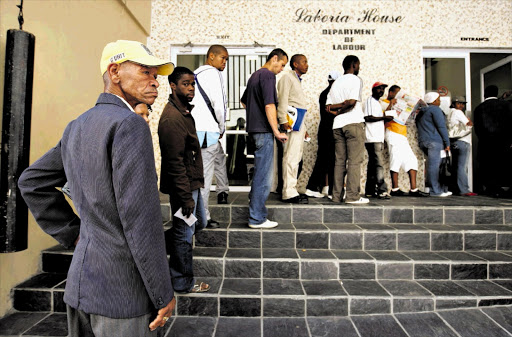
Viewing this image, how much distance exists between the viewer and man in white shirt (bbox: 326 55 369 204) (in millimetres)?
3869

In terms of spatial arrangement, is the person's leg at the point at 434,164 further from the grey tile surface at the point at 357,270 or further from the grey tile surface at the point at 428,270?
the grey tile surface at the point at 357,270

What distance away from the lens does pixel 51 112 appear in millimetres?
2898

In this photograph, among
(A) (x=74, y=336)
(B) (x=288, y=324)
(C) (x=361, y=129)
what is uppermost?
(C) (x=361, y=129)

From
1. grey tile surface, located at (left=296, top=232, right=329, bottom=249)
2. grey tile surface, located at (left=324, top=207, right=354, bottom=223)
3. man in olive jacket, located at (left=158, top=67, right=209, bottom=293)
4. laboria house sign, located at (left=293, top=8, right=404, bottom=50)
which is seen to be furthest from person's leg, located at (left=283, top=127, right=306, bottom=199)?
laboria house sign, located at (left=293, top=8, right=404, bottom=50)

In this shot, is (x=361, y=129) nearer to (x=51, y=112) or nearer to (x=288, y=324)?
(x=288, y=324)

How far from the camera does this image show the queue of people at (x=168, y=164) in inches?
35.1

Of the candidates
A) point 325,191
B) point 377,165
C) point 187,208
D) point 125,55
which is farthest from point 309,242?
point 125,55

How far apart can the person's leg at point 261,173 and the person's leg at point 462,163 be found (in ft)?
12.8

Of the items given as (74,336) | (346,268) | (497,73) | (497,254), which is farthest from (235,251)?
(497,73)

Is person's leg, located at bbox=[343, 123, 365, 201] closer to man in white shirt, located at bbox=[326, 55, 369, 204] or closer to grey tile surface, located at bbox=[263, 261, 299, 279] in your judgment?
man in white shirt, located at bbox=[326, 55, 369, 204]

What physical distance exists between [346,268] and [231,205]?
4.99 feet

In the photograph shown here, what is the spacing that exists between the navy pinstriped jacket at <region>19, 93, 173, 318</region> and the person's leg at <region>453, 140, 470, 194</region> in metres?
5.66

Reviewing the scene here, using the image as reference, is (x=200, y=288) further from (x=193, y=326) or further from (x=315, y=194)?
(x=315, y=194)

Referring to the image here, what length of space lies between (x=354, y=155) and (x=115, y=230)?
3467 mm
